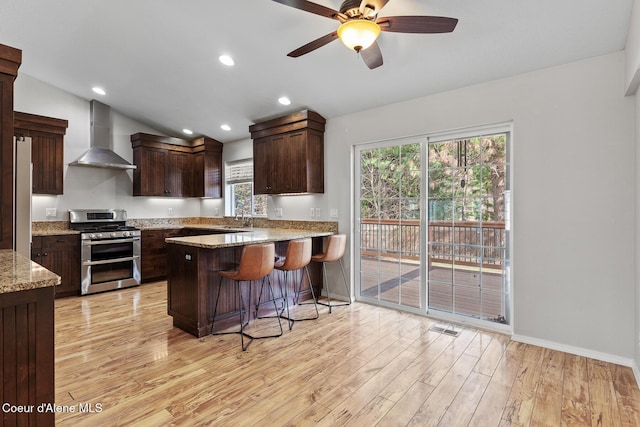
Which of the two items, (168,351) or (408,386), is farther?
(168,351)

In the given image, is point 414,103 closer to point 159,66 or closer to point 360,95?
point 360,95

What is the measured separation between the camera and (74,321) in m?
3.56

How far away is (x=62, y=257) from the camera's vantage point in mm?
4488

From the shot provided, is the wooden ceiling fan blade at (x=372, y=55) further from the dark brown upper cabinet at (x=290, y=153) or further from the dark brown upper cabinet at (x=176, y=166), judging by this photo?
the dark brown upper cabinet at (x=176, y=166)

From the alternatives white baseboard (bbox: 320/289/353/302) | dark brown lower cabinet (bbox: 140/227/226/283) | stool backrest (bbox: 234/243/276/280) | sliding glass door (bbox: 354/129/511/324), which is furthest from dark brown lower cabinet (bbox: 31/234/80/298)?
sliding glass door (bbox: 354/129/511/324)

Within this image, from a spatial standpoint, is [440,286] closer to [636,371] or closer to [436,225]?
[436,225]

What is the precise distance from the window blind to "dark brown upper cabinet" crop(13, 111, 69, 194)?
2.50 m

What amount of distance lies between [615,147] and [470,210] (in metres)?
1.24

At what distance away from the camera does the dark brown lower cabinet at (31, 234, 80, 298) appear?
4.30 meters

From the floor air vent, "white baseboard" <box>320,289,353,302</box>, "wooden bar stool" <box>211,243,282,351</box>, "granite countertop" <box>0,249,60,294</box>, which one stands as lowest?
the floor air vent

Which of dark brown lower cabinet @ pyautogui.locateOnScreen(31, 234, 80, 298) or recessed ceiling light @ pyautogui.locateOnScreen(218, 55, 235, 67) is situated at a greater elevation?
recessed ceiling light @ pyautogui.locateOnScreen(218, 55, 235, 67)

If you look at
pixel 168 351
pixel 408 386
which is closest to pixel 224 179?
pixel 168 351

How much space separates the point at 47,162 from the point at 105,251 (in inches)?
58.5

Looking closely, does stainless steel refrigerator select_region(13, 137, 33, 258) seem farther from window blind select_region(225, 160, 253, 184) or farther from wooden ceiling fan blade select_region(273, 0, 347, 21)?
window blind select_region(225, 160, 253, 184)
